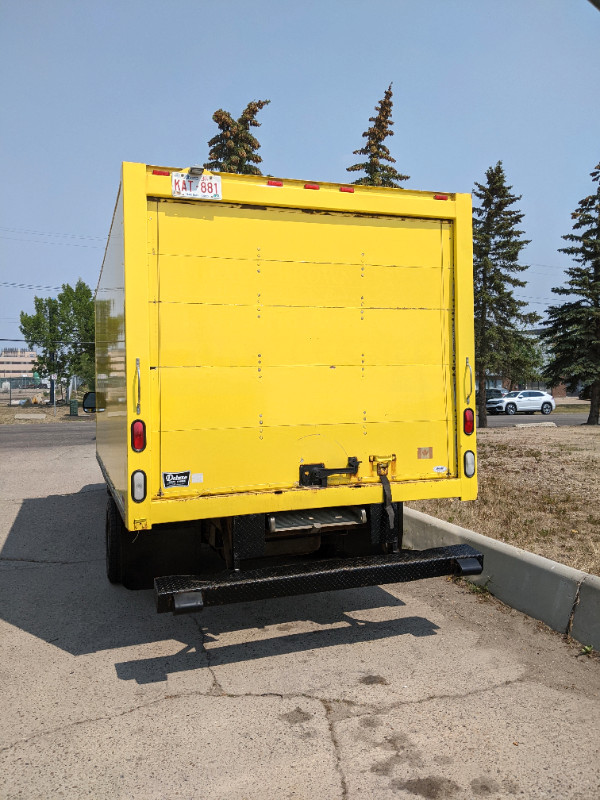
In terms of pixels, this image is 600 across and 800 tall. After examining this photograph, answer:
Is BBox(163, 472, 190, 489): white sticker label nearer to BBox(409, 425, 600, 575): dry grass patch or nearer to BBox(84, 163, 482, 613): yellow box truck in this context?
BBox(84, 163, 482, 613): yellow box truck

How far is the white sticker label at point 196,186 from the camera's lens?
4.14 metres

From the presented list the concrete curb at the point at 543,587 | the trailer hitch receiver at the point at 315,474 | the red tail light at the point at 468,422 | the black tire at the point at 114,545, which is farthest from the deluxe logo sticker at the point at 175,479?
the concrete curb at the point at 543,587

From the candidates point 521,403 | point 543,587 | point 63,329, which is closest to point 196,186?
point 543,587

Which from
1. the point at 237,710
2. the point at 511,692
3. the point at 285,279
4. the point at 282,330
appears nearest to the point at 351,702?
the point at 237,710

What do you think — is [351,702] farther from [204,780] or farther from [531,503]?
[531,503]

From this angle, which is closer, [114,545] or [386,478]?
[386,478]

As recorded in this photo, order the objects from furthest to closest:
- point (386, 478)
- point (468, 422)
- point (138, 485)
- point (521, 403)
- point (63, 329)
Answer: point (63, 329)
point (521, 403)
point (468, 422)
point (386, 478)
point (138, 485)

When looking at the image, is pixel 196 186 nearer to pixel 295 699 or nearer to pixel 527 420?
pixel 295 699

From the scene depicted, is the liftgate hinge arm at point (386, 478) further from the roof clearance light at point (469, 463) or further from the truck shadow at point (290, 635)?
the truck shadow at point (290, 635)

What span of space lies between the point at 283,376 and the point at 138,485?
1205 mm

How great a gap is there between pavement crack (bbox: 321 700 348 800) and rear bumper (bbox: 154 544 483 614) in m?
0.73

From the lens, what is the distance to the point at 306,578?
4.15 meters

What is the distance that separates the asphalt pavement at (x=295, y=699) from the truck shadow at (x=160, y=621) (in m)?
0.02

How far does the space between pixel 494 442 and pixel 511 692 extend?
13.3 metres
